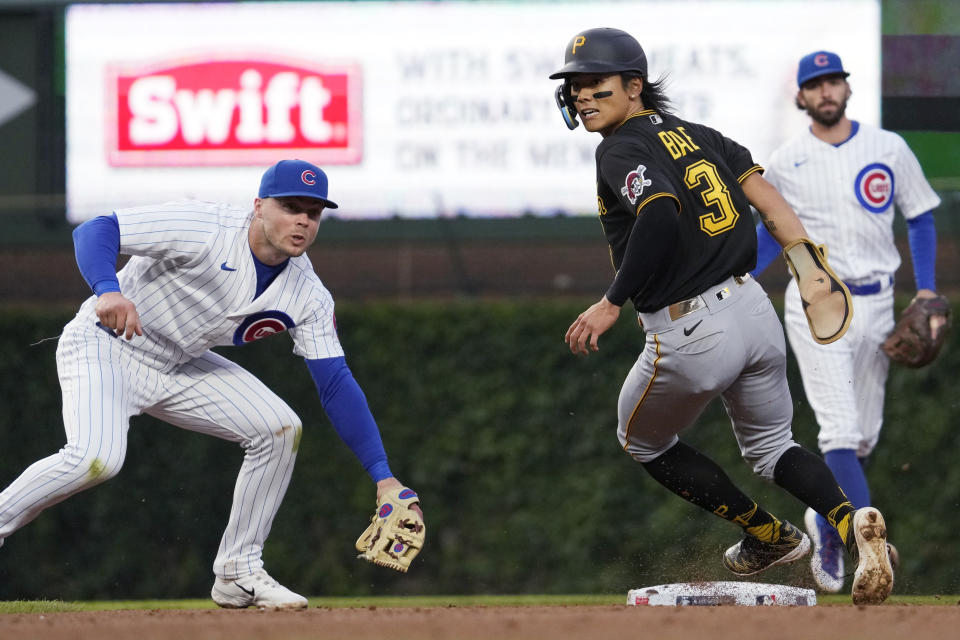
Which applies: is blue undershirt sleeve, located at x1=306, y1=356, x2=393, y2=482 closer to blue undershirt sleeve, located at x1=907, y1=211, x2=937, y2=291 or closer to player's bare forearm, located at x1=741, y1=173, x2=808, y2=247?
player's bare forearm, located at x1=741, y1=173, x2=808, y2=247

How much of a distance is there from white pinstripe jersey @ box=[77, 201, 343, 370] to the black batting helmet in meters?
1.17

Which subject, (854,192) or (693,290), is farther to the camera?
(854,192)

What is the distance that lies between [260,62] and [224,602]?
718 centimetres

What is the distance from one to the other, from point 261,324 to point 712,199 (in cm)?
163

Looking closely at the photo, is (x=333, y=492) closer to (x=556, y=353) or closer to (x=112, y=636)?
(x=556, y=353)

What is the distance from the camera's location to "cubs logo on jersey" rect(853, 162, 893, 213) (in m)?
5.27

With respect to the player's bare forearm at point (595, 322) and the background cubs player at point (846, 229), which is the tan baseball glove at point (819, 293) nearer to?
the player's bare forearm at point (595, 322)

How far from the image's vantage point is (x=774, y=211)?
4168 millimetres

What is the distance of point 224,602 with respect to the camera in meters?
4.62

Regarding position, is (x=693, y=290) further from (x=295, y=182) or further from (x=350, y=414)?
(x=295, y=182)

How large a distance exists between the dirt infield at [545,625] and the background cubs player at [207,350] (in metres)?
0.63

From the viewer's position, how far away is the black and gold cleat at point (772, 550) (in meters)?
4.31

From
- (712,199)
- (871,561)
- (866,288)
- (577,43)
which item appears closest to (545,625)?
(871,561)

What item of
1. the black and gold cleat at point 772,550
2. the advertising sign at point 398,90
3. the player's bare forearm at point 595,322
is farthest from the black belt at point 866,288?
the advertising sign at point 398,90
